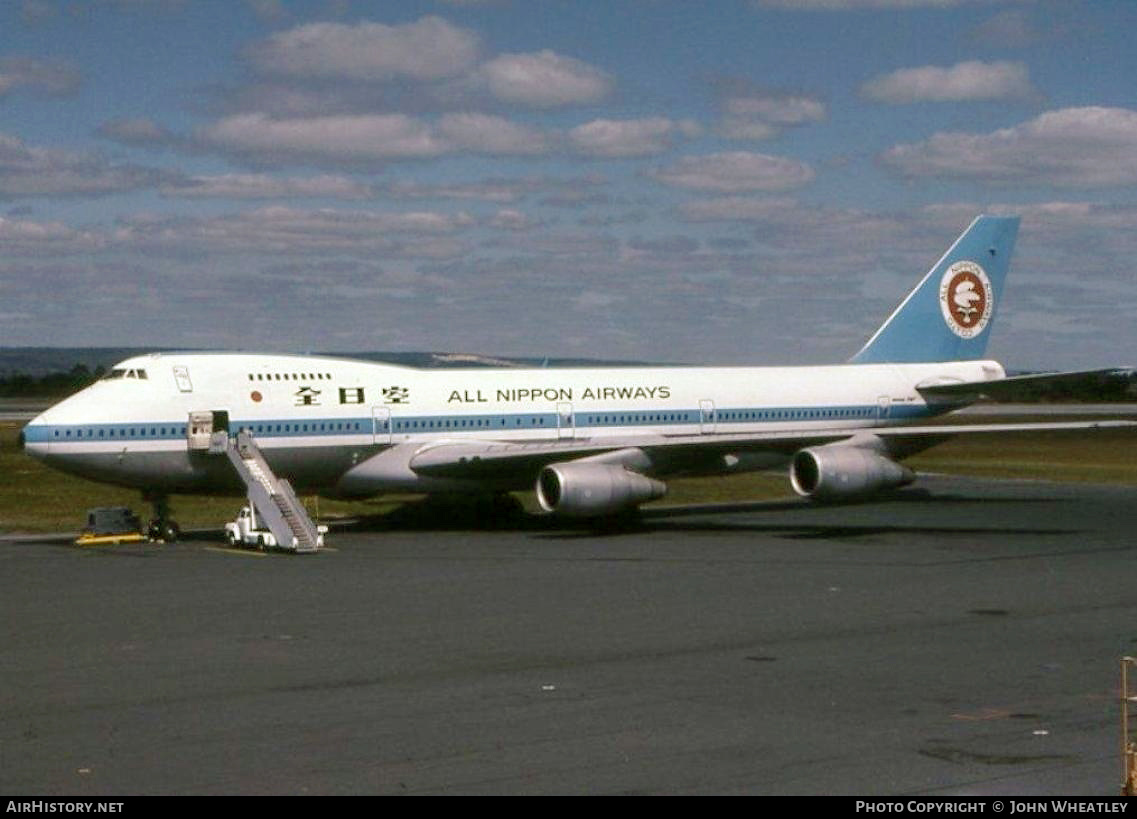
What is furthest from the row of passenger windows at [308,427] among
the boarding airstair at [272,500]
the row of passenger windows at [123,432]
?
the row of passenger windows at [123,432]

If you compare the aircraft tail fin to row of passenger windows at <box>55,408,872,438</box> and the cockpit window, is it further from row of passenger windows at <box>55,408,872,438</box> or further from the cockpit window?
the cockpit window

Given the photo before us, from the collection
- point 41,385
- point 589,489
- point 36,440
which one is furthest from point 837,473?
point 41,385

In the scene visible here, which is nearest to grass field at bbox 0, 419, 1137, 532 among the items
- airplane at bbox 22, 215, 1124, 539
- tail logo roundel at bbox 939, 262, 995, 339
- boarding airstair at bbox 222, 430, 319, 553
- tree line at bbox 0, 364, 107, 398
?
tail logo roundel at bbox 939, 262, 995, 339

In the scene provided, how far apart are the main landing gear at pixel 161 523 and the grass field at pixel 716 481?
4.99m

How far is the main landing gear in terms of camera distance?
3734cm

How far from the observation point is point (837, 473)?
37938 millimetres

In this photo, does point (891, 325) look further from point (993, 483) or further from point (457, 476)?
point (457, 476)

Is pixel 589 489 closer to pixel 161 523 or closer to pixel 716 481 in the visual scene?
pixel 161 523

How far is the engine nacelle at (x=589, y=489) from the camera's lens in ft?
120

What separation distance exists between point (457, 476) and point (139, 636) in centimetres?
1675

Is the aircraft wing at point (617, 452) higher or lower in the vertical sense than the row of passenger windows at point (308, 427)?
lower

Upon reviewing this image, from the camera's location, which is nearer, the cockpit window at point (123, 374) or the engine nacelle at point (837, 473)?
the cockpit window at point (123, 374)

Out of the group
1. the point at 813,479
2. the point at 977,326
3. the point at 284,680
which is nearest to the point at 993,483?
the point at 977,326
